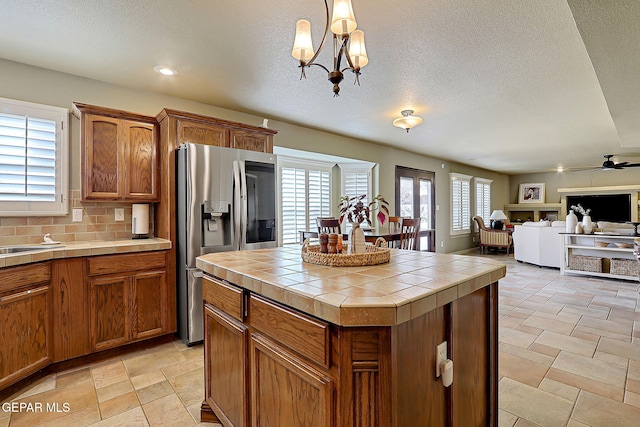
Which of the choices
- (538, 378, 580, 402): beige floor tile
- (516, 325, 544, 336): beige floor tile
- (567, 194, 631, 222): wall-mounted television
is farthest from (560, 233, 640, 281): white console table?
(567, 194, 631, 222): wall-mounted television

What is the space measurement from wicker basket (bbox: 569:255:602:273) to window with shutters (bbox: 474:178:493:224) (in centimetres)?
358

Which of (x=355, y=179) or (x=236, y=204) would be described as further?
(x=355, y=179)

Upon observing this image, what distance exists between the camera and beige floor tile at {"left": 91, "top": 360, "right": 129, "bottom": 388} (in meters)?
2.21

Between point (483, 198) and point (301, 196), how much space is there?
6.55 meters

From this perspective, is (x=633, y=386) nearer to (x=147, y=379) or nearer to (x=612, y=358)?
(x=612, y=358)

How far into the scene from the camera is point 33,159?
2.58m

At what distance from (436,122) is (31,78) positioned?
4.37 m

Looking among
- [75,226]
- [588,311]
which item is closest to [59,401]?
[75,226]

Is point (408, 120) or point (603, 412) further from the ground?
point (408, 120)

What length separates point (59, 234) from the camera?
273 cm

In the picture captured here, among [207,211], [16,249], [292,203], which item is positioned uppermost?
[292,203]

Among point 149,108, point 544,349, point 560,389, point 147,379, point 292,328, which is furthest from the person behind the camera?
point 149,108

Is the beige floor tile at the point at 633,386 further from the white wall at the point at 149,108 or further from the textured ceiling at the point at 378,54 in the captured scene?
the white wall at the point at 149,108

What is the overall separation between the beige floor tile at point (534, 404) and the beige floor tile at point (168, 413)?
6.27 ft
